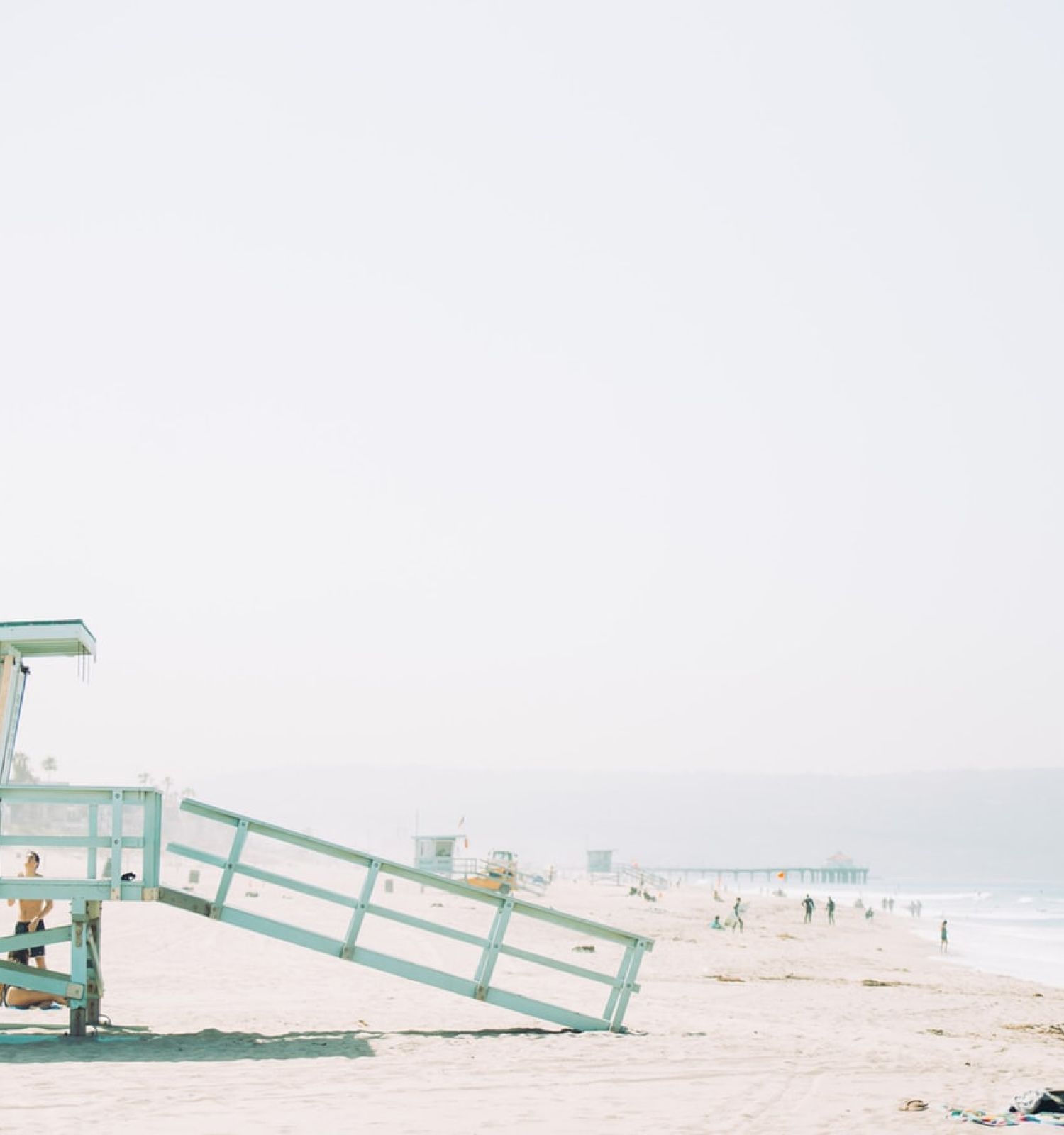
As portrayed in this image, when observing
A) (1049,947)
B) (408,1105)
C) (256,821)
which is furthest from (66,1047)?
(1049,947)

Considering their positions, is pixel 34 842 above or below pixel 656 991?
above

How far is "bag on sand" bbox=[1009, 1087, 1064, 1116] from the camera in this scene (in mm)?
8148

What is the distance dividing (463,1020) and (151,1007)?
10.6 feet

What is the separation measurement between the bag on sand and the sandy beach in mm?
216

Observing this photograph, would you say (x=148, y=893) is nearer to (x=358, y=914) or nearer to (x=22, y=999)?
(x=358, y=914)

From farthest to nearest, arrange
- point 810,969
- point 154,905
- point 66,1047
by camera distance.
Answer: point 154,905 → point 810,969 → point 66,1047

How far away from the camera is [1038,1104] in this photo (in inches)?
322

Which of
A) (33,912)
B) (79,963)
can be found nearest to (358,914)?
(79,963)

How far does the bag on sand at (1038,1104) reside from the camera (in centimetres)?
815

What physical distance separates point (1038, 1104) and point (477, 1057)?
4287 mm

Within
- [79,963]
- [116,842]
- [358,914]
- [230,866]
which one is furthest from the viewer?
[358,914]

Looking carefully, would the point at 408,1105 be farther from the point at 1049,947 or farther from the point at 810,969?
the point at 1049,947

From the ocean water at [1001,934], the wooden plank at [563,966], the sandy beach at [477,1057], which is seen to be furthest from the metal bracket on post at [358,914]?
the ocean water at [1001,934]

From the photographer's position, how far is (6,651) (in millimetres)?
13516
